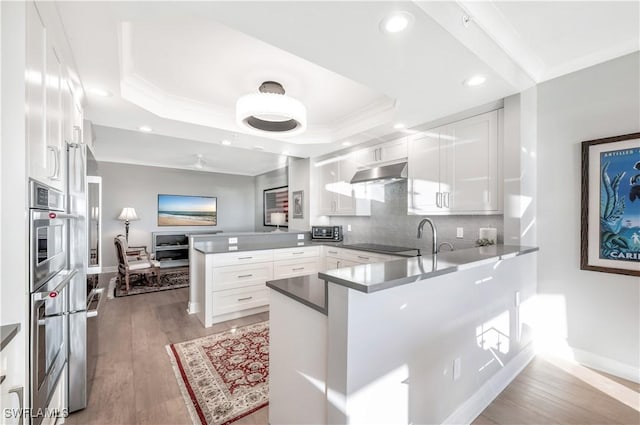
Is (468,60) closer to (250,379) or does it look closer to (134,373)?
(250,379)

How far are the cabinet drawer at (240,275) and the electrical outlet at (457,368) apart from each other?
257 centimetres

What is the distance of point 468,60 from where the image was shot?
1.80 m

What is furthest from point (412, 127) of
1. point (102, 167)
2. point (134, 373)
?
point (102, 167)

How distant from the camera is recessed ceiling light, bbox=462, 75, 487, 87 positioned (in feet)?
6.72

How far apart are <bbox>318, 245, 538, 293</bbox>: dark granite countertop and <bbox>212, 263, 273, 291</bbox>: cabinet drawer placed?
239 cm

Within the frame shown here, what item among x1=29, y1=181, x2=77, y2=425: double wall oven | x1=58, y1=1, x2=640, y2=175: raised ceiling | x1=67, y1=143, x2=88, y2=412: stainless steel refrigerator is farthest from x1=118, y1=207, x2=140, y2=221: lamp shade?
x1=29, y1=181, x2=77, y2=425: double wall oven

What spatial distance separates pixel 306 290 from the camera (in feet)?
4.69

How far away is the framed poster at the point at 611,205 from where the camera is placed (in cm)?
198

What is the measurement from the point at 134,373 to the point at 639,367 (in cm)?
393

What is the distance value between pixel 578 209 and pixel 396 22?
220 cm

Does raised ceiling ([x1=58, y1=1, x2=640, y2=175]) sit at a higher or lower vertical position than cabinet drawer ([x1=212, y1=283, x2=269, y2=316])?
higher

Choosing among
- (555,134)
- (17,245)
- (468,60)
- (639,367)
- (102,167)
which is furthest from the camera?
(102,167)

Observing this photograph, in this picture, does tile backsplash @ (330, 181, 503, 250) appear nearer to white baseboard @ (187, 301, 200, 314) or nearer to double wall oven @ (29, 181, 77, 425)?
white baseboard @ (187, 301, 200, 314)

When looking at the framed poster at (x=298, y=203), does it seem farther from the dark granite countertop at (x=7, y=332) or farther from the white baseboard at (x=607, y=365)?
the dark granite countertop at (x=7, y=332)
